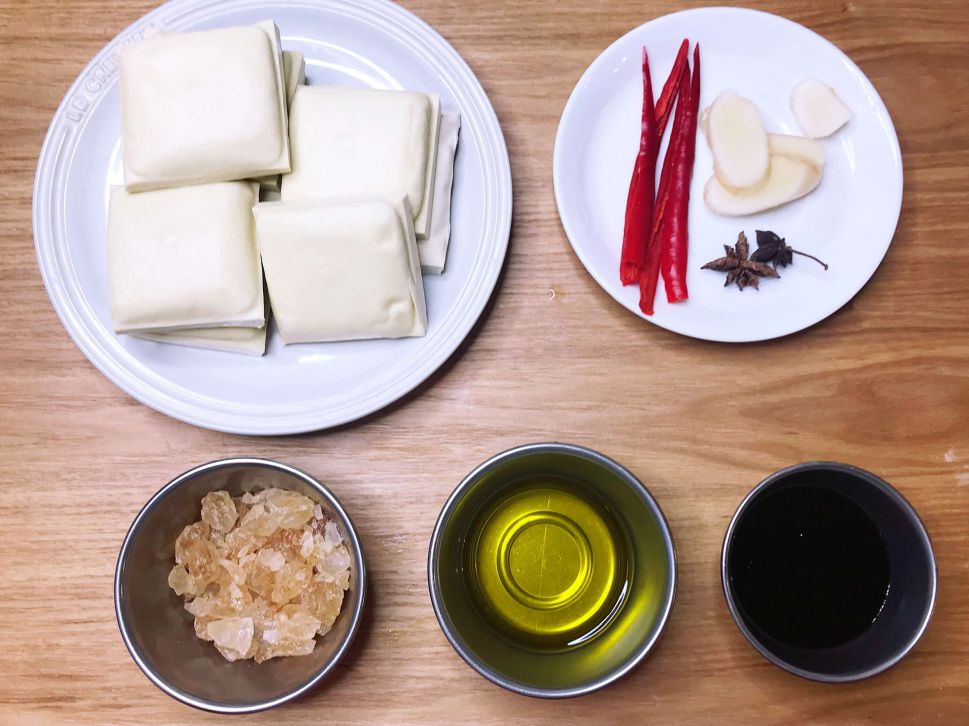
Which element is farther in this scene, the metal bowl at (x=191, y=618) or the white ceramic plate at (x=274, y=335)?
the white ceramic plate at (x=274, y=335)

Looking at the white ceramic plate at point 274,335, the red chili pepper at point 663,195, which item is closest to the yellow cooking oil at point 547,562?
the white ceramic plate at point 274,335

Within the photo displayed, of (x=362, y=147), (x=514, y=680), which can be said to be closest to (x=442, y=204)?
(x=362, y=147)

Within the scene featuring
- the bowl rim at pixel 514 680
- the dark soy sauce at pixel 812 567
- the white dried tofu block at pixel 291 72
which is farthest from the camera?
the white dried tofu block at pixel 291 72

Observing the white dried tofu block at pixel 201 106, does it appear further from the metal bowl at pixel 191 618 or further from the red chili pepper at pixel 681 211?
the red chili pepper at pixel 681 211

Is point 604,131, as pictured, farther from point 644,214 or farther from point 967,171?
point 967,171

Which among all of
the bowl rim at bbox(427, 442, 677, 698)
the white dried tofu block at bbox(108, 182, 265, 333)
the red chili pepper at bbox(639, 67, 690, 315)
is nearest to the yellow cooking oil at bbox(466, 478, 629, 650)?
the bowl rim at bbox(427, 442, 677, 698)

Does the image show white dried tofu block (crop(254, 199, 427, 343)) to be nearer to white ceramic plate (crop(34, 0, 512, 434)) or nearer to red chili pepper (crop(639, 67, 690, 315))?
white ceramic plate (crop(34, 0, 512, 434))
